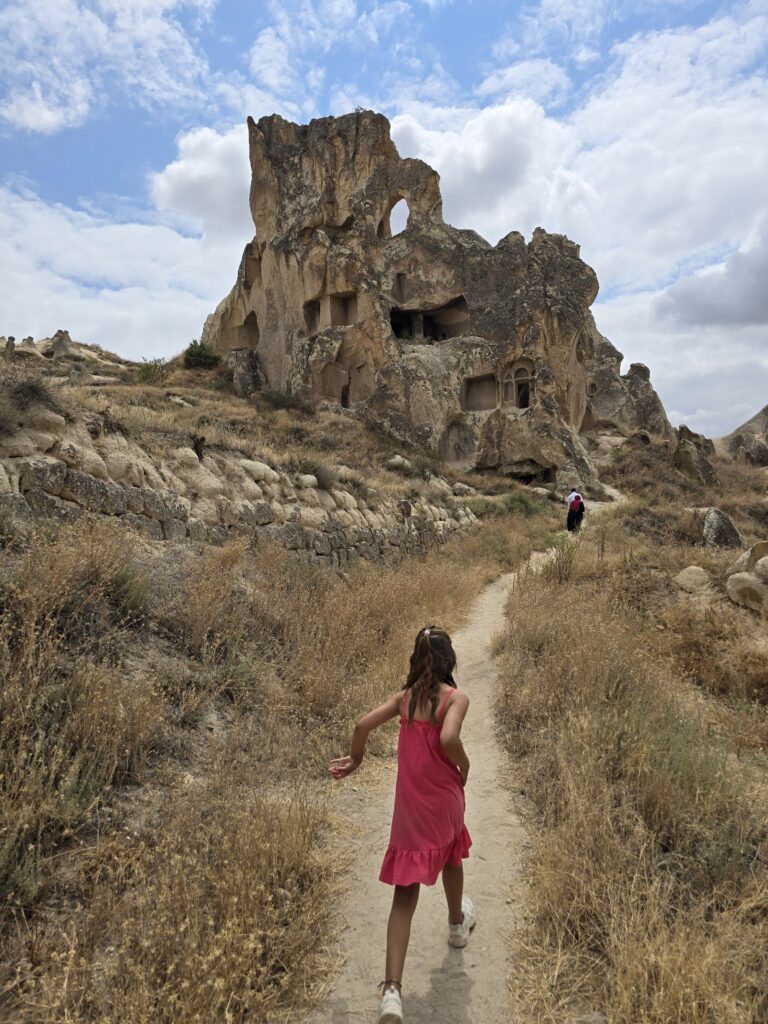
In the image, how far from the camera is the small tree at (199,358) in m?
31.8

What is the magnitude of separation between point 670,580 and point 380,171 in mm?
27995

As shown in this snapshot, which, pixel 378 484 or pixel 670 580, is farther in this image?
pixel 378 484

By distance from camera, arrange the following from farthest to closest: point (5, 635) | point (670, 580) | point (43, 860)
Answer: point (670, 580) < point (5, 635) < point (43, 860)

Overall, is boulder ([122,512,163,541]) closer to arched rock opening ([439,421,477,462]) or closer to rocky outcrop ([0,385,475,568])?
rocky outcrop ([0,385,475,568])

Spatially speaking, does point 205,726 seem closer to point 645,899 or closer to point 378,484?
point 645,899

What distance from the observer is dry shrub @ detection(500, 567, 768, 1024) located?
2111 mm

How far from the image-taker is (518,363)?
1029 inches

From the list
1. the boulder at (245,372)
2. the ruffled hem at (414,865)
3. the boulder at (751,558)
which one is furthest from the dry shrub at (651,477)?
the ruffled hem at (414,865)

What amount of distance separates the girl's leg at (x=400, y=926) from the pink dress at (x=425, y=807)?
71 millimetres

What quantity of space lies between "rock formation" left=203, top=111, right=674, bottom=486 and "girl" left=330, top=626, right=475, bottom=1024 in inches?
830

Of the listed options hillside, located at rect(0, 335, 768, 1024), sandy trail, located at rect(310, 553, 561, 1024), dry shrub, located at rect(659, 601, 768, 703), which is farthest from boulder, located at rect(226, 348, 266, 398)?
sandy trail, located at rect(310, 553, 561, 1024)

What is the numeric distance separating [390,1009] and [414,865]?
45 cm

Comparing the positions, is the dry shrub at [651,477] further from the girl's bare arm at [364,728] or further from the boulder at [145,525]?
the girl's bare arm at [364,728]

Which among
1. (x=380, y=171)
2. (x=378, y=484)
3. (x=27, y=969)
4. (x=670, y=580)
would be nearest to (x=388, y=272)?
(x=380, y=171)
